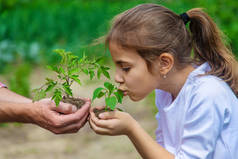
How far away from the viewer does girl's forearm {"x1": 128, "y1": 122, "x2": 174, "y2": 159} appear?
1.86 meters

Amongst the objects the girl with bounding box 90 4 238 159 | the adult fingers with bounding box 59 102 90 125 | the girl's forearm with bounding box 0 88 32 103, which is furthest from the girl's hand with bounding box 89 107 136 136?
the girl's forearm with bounding box 0 88 32 103

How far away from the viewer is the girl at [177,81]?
1.81m

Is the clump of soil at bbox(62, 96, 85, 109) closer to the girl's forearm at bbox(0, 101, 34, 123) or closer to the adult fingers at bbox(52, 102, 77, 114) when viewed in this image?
the adult fingers at bbox(52, 102, 77, 114)

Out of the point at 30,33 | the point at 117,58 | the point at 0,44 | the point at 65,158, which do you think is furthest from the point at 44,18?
the point at 117,58

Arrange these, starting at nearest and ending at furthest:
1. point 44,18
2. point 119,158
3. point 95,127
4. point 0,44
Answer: point 95,127
point 119,158
point 0,44
point 44,18

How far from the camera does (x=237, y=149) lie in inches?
74.3

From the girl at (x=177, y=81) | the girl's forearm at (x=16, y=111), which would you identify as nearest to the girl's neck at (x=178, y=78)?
the girl at (x=177, y=81)

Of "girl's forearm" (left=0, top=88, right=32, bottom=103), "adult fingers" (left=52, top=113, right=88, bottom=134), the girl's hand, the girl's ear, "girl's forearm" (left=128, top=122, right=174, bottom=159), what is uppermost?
the girl's ear

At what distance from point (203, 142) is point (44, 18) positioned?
5.48 metres

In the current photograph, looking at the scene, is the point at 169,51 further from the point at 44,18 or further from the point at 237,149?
the point at 44,18

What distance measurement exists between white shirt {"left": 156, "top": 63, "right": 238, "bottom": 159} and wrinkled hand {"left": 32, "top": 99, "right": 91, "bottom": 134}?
1.87 ft

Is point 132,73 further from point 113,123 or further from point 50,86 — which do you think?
point 50,86

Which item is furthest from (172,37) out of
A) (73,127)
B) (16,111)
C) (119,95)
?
(16,111)

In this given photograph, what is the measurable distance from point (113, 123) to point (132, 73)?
0.97 feet
